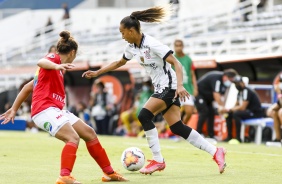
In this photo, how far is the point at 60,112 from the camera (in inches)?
351

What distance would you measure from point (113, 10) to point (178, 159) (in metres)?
29.8

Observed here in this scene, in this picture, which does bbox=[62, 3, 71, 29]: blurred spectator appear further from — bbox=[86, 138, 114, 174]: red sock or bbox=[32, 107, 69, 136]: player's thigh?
bbox=[32, 107, 69, 136]: player's thigh

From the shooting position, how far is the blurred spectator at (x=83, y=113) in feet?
84.6

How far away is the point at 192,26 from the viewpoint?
31188 mm

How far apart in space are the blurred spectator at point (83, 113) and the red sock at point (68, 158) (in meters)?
17.0

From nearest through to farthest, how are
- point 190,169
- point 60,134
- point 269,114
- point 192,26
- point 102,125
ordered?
point 60,134 → point 190,169 → point 269,114 → point 102,125 → point 192,26

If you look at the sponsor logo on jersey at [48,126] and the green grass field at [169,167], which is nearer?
the sponsor logo on jersey at [48,126]

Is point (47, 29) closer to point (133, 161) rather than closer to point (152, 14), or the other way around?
point (152, 14)

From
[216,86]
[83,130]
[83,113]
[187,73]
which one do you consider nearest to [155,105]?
[83,130]

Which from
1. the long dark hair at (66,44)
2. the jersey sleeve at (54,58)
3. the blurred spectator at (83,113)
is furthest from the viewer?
the blurred spectator at (83,113)

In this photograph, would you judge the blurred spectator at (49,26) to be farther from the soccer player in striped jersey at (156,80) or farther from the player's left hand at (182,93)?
the player's left hand at (182,93)

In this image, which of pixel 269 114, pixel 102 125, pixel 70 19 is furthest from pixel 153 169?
pixel 70 19

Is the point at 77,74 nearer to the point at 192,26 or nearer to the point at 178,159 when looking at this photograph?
the point at 192,26

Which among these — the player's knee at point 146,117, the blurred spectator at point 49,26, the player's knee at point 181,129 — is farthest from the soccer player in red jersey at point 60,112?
the blurred spectator at point 49,26
